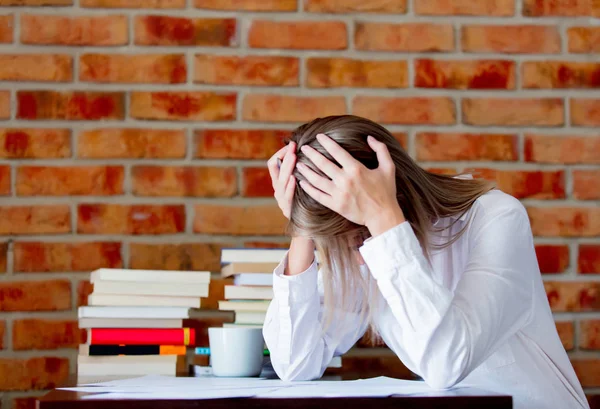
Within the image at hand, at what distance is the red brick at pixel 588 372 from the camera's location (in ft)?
5.94

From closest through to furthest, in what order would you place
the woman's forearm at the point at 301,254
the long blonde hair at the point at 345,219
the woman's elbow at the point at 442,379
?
the woman's elbow at the point at 442,379, the long blonde hair at the point at 345,219, the woman's forearm at the point at 301,254

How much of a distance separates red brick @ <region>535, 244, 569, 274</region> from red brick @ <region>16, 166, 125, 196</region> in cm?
100

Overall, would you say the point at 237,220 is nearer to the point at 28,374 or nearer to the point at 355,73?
the point at 355,73

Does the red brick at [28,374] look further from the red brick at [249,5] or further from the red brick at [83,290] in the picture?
the red brick at [249,5]

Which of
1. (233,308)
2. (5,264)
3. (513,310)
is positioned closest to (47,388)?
→ (5,264)

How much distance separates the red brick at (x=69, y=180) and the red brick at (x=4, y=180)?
22mm

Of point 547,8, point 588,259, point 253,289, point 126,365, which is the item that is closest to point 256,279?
point 253,289

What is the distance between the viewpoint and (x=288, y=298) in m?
1.36

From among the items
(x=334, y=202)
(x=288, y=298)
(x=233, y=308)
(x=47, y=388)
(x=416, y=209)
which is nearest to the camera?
(x=334, y=202)

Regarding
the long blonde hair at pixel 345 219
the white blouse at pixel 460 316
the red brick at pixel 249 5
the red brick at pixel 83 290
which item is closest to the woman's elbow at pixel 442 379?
the white blouse at pixel 460 316

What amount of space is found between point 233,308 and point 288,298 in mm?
218

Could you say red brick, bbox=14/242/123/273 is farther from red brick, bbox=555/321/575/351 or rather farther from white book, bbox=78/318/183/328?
red brick, bbox=555/321/575/351

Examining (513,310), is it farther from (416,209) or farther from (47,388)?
(47,388)

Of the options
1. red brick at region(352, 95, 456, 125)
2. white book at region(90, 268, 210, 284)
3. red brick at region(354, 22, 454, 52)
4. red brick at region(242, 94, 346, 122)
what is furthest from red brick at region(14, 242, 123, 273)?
red brick at region(354, 22, 454, 52)
